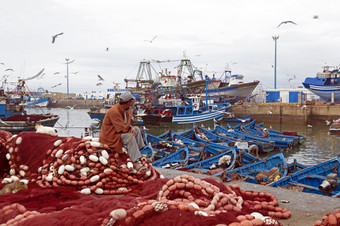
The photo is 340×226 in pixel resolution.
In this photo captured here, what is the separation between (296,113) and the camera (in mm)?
31297

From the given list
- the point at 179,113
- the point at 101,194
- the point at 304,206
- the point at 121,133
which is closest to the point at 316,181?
the point at 304,206

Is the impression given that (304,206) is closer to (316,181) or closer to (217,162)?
(316,181)

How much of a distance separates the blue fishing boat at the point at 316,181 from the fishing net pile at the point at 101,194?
3.11 meters

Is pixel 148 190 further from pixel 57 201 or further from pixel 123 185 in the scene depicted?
pixel 57 201

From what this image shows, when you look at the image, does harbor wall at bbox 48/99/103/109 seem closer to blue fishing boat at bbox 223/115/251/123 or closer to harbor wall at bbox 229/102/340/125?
blue fishing boat at bbox 223/115/251/123

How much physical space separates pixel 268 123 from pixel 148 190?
30.9 meters

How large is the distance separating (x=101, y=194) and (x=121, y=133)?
94cm

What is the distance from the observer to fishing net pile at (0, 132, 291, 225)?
8.24 feet

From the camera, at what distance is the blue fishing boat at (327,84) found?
34625 mm

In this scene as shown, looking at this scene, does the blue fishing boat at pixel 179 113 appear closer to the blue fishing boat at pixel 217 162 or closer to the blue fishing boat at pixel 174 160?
the blue fishing boat at pixel 174 160

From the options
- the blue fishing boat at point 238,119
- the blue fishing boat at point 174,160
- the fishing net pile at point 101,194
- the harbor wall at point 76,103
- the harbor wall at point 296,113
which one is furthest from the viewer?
the harbor wall at point 76,103

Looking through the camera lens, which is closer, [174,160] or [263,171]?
[263,171]

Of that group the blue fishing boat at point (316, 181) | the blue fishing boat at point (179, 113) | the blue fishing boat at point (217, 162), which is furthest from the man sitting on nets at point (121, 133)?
the blue fishing boat at point (179, 113)

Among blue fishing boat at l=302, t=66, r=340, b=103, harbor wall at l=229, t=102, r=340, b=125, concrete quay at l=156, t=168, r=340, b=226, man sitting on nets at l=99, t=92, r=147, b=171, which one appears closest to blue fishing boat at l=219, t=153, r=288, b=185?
concrete quay at l=156, t=168, r=340, b=226
